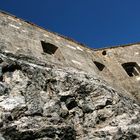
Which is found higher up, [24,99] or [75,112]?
[24,99]

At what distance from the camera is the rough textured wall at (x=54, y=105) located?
25.1ft

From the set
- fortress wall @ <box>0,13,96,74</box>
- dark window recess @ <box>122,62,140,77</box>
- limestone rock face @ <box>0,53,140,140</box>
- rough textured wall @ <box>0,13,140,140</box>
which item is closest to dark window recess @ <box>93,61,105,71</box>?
fortress wall @ <box>0,13,96,74</box>

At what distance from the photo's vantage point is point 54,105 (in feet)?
28.9

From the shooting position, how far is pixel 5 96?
8141mm

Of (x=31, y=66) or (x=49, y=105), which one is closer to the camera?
(x=49, y=105)

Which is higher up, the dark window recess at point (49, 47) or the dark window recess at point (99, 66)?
the dark window recess at point (49, 47)

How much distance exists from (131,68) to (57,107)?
29.5 ft

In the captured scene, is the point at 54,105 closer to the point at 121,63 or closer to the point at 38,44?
the point at 38,44

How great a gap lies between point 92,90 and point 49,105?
1920mm

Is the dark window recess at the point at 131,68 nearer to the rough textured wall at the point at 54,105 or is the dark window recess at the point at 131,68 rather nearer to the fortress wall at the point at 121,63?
the fortress wall at the point at 121,63

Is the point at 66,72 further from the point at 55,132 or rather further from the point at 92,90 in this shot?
the point at 55,132

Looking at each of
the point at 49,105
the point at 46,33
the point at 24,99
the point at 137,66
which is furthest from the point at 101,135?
the point at 137,66

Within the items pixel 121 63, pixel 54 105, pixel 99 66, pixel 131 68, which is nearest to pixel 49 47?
pixel 99 66

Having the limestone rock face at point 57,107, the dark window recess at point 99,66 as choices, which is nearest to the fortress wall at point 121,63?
the dark window recess at point 99,66
